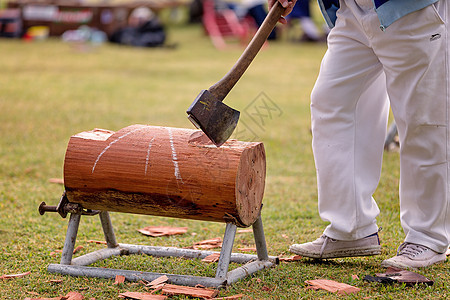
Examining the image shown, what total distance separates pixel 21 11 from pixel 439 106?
14.9m

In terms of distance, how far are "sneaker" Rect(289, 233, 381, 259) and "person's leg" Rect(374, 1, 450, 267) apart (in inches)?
5.9

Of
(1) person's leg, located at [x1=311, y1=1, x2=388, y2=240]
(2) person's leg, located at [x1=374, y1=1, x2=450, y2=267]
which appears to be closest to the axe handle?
(1) person's leg, located at [x1=311, y1=1, x2=388, y2=240]

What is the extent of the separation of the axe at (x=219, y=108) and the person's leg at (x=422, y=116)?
62 cm

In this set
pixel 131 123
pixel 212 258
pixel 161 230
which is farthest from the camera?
pixel 131 123

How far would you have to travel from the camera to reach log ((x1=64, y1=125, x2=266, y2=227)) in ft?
9.11

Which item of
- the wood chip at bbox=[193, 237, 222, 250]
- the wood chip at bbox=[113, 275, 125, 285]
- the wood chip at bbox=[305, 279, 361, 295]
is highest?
the wood chip at bbox=[305, 279, 361, 295]

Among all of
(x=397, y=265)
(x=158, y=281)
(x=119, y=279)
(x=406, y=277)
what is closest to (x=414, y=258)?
(x=397, y=265)

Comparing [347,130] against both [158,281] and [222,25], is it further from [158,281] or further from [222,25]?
[222,25]

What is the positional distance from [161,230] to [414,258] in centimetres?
154

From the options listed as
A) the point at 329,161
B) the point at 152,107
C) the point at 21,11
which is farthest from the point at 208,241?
the point at 21,11

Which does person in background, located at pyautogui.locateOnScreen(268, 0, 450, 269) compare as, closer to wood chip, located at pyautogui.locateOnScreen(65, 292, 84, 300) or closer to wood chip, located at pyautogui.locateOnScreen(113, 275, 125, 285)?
wood chip, located at pyautogui.locateOnScreen(113, 275, 125, 285)

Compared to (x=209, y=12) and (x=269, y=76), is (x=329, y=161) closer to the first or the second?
(x=269, y=76)

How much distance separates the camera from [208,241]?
3.60 metres

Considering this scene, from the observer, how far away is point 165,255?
327 centimetres
